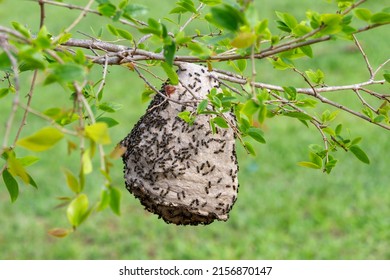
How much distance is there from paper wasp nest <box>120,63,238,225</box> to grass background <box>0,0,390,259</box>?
284 centimetres

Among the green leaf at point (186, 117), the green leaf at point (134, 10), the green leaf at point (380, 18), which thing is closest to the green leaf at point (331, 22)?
the green leaf at point (380, 18)

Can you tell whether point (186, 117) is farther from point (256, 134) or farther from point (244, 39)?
point (244, 39)

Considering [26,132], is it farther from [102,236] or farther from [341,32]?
[341,32]

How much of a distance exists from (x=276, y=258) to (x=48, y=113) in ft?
12.2

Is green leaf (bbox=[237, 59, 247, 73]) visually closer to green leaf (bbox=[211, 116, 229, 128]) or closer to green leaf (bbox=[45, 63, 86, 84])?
green leaf (bbox=[211, 116, 229, 128])

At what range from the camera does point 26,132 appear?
6.39 m

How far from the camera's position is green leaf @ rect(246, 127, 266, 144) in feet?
5.03

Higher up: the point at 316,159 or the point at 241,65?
the point at 241,65

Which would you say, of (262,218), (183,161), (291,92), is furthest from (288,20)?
(262,218)

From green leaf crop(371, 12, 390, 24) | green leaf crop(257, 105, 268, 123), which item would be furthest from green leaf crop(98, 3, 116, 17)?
green leaf crop(371, 12, 390, 24)

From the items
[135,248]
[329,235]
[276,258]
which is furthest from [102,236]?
[329,235]

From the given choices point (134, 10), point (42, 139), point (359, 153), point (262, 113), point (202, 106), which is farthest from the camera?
point (359, 153)

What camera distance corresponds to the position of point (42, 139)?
3.09 ft

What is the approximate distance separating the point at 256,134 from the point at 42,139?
69cm
